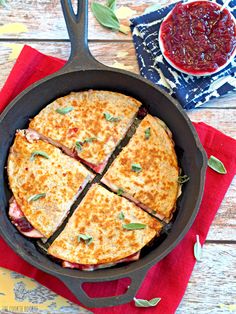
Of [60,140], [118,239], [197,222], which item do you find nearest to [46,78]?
[60,140]

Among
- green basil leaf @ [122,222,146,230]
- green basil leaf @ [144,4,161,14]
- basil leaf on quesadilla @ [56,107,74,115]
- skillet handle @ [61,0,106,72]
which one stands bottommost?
green basil leaf @ [122,222,146,230]

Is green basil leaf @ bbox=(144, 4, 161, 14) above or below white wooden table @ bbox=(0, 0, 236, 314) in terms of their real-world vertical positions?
above

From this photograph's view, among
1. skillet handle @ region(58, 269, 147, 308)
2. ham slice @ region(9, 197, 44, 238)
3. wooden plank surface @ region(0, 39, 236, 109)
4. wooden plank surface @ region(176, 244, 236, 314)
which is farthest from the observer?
wooden plank surface @ region(0, 39, 236, 109)

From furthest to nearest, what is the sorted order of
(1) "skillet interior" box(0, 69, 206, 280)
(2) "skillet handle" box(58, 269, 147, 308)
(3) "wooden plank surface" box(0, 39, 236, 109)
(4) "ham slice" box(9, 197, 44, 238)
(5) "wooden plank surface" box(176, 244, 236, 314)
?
(3) "wooden plank surface" box(0, 39, 236, 109) < (5) "wooden plank surface" box(176, 244, 236, 314) < (4) "ham slice" box(9, 197, 44, 238) < (1) "skillet interior" box(0, 69, 206, 280) < (2) "skillet handle" box(58, 269, 147, 308)

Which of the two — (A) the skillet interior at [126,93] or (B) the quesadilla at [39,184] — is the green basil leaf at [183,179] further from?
(B) the quesadilla at [39,184]

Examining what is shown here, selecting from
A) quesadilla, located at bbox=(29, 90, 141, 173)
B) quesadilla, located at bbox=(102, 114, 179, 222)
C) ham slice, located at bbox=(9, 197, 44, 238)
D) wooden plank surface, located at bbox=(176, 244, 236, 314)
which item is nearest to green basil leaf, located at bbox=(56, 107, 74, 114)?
quesadilla, located at bbox=(29, 90, 141, 173)

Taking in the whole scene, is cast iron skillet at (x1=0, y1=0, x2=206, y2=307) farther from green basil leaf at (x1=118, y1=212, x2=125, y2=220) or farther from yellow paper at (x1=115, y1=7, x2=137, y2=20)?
yellow paper at (x1=115, y1=7, x2=137, y2=20)

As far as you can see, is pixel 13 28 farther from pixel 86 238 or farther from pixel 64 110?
pixel 86 238
